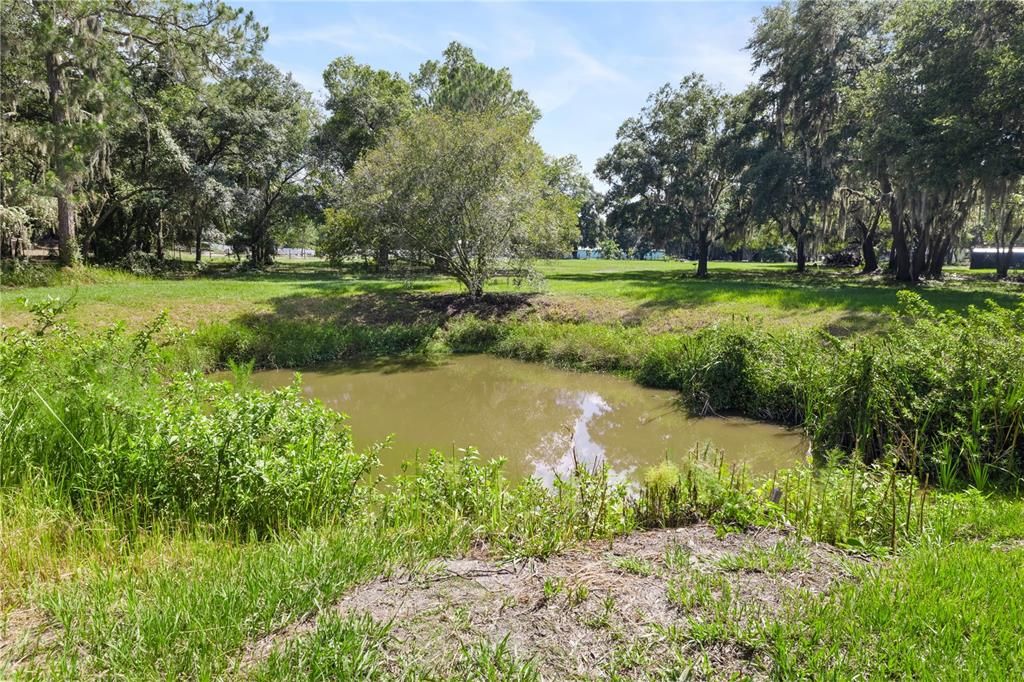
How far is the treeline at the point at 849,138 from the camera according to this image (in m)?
15.5

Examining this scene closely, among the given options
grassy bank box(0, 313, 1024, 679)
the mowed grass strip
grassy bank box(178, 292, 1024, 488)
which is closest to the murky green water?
grassy bank box(178, 292, 1024, 488)

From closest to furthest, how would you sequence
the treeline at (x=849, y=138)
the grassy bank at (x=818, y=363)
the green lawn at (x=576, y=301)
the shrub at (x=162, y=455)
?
the shrub at (x=162, y=455) < the grassy bank at (x=818, y=363) < the green lawn at (x=576, y=301) < the treeline at (x=849, y=138)

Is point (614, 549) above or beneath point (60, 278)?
beneath

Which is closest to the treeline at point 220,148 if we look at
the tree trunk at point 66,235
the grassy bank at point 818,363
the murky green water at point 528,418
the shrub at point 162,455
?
the tree trunk at point 66,235

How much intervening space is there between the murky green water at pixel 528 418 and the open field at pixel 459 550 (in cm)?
211

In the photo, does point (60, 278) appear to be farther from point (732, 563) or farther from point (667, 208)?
point (667, 208)

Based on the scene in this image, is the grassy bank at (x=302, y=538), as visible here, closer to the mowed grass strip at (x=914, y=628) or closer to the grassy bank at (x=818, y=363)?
the mowed grass strip at (x=914, y=628)

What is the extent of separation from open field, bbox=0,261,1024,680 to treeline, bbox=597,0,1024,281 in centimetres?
1182

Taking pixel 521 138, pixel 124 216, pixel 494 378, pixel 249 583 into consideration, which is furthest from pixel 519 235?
pixel 124 216

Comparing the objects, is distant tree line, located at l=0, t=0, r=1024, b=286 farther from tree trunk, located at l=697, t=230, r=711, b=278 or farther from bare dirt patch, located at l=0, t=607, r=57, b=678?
bare dirt patch, located at l=0, t=607, r=57, b=678

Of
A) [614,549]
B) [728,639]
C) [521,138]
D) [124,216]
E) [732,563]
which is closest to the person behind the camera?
[728,639]

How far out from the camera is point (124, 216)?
2752 centimetres

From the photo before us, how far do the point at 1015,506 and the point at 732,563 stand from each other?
3.15m

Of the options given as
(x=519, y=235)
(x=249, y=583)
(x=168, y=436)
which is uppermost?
(x=519, y=235)
